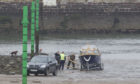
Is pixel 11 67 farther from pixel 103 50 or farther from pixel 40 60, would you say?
pixel 103 50

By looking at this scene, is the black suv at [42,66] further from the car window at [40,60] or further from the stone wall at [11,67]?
the stone wall at [11,67]

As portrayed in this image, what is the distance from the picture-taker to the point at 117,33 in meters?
103

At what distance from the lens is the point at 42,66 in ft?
107

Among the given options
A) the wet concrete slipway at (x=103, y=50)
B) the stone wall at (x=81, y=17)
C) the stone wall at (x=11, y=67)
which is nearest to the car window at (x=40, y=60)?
the wet concrete slipway at (x=103, y=50)

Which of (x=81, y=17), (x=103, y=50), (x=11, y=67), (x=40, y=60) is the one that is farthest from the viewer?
(x=81, y=17)

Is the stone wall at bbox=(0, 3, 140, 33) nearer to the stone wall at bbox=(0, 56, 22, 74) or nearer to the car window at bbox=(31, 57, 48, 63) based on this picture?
the stone wall at bbox=(0, 56, 22, 74)

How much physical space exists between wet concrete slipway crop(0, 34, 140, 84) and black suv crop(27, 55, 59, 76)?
0.71 metres

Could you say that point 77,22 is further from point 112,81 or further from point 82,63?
point 112,81

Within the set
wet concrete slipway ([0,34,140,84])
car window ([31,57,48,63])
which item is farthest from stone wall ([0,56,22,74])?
wet concrete slipway ([0,34,140,84])

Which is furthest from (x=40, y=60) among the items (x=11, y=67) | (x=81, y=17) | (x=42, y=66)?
(x=81, y=17)

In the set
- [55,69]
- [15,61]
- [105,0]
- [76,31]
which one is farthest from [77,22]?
[55,69]

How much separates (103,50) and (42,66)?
126ft

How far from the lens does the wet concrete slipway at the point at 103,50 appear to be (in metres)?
29.8

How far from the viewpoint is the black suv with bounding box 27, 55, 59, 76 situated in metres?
32.3
